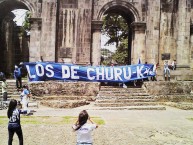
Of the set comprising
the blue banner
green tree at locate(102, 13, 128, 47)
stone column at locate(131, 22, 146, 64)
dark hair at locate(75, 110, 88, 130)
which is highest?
green tree at locate(102, 13, 128, 47)

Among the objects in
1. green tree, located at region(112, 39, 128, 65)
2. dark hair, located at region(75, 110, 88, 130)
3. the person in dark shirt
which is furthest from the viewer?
green tree, located at region(112, 39, 128, 65)

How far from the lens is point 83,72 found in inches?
746

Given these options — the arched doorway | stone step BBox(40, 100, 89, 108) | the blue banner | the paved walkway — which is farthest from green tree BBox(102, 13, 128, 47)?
the paved walkway

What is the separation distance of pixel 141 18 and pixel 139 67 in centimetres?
447

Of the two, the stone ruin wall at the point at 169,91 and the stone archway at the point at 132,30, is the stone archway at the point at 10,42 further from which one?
the stone ruin wall at the point at 169,91

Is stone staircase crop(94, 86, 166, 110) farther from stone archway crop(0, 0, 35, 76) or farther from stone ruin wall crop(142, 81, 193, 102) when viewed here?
stone archway crop(0, 0, 35, 76)

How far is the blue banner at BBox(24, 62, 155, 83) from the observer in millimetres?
18484

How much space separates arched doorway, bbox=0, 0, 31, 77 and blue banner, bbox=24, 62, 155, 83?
23.7 feet

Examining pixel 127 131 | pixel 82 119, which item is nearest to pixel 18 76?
pixel 127 131

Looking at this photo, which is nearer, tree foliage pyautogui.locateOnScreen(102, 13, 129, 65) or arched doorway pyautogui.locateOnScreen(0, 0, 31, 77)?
arched doorway pyautogui.locateOnScreen(0, 0, 31, 77)

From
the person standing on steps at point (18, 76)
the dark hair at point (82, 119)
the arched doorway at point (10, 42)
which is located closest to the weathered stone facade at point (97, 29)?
the arched doorway at point (10, 42)

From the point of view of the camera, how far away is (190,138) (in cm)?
978

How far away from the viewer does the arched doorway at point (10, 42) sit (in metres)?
25.8

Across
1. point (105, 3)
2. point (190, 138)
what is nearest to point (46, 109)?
point (190, 138)
